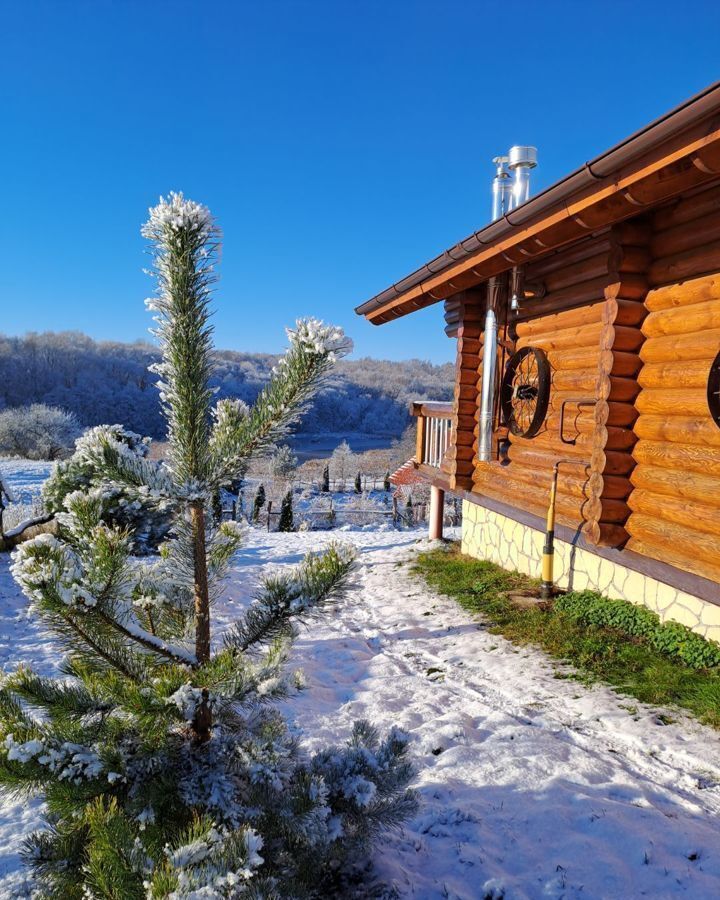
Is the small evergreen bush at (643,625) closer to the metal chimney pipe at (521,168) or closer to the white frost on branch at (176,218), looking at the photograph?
the white frost on branch at (176,218)

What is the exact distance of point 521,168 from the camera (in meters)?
7.34

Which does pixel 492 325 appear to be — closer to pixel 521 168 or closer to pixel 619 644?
pixel 521 168

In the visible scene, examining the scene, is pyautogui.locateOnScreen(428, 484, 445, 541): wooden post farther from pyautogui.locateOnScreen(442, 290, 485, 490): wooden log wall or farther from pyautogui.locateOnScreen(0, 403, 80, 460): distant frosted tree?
pyautogui.locateOnScreen(0, 403, 80, 460): distant frosted tree

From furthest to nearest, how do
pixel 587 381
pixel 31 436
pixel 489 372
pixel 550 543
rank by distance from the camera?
1. pixel 31 436
2. pixel 489 372
3. pixel 550 543
4. pixel 587 381

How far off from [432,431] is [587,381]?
4.41 metres

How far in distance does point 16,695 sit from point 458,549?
787cm

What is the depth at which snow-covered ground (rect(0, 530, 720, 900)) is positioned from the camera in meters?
2.41

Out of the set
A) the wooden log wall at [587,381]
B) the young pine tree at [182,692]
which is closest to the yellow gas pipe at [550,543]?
the wooden log wall at [587,381]

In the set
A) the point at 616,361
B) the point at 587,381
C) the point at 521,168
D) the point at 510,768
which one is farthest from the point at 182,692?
the point at 521,168

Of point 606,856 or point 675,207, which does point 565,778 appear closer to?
point 606,856

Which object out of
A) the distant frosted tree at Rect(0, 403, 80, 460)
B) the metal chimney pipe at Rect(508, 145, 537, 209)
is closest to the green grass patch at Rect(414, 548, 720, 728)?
the metal chimney pipe at Rect(508, 145, 537, 209)

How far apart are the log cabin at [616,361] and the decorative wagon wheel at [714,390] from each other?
10mm

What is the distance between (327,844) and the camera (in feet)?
5.98

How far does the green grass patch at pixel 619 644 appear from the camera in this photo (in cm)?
408
